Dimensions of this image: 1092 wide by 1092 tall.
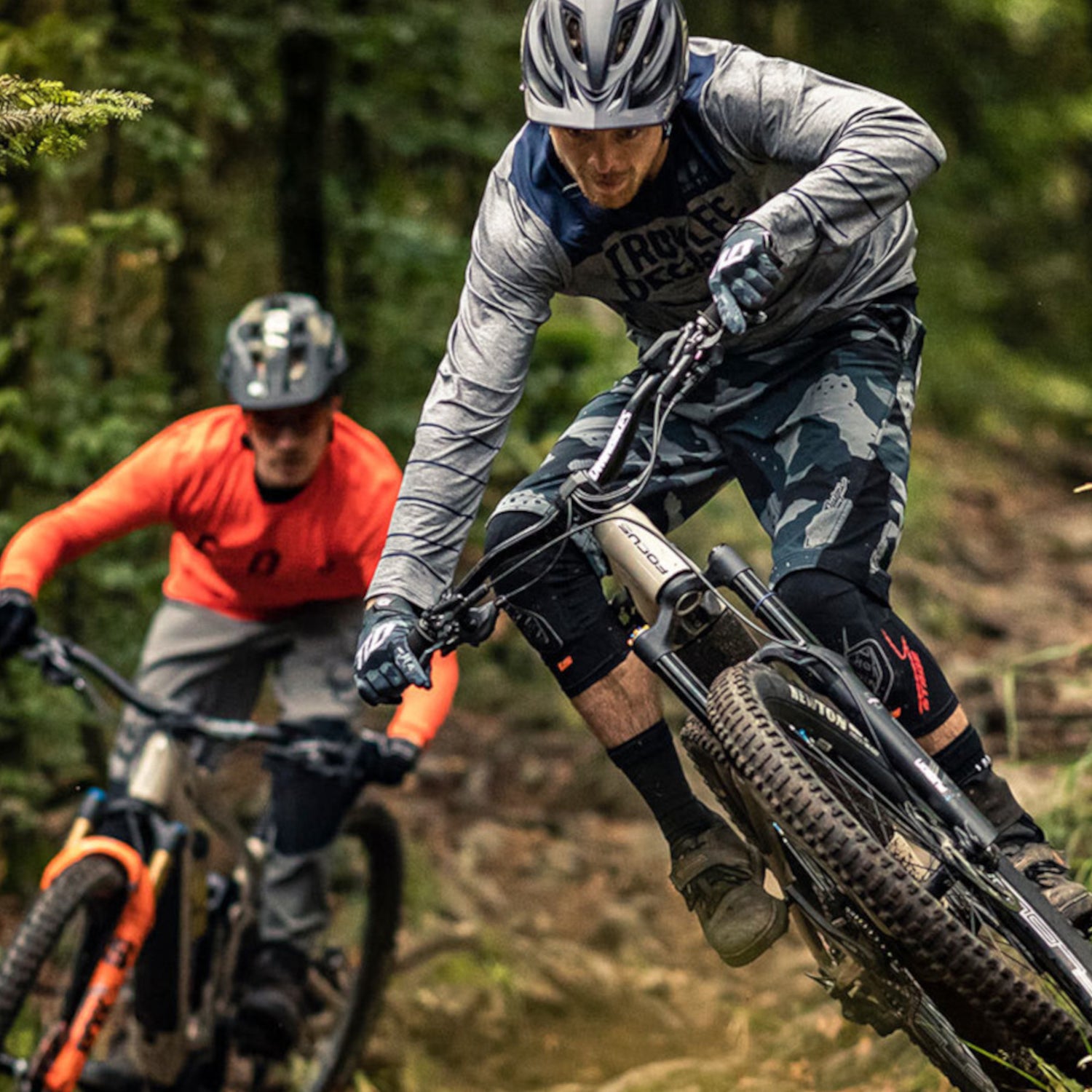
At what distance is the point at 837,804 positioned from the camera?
3.14m

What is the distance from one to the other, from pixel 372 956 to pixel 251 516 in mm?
2108

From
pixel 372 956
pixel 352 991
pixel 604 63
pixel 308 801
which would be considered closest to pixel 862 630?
pixel 604 63

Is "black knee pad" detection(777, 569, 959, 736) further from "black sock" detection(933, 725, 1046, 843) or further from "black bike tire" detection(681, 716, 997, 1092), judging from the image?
"black bike tire" detection(681, 716, 997, 1092)

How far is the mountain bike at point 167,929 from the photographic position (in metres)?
4.86

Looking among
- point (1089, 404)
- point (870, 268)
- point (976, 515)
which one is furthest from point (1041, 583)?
point (870, 268)

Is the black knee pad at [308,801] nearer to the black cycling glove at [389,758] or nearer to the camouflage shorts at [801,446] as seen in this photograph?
the black cycling glove at [389,758]

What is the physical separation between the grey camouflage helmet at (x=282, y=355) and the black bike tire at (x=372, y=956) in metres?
1.99

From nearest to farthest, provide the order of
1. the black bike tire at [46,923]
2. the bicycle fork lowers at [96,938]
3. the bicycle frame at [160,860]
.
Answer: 1. the black bike tire at [46,923]
2. the bicycle fork lowers at [96,938]
3. the bicycle frame at [160,860]

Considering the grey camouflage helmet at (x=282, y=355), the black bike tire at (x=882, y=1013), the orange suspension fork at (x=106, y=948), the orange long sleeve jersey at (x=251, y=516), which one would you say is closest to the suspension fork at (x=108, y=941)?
the orange suspension fork at (x=106, y=948)

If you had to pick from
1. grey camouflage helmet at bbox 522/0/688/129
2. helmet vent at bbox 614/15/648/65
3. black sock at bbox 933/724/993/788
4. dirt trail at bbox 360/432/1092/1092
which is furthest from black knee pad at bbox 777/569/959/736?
dirt trail at bbox 360/432/1092/1092

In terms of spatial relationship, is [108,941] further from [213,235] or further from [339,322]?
[213,235]

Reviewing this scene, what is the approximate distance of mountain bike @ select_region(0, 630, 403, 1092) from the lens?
4.86 metres

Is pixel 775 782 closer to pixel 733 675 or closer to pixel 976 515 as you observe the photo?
pixel 733 675

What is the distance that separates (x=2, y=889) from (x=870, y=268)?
16.6 ft
